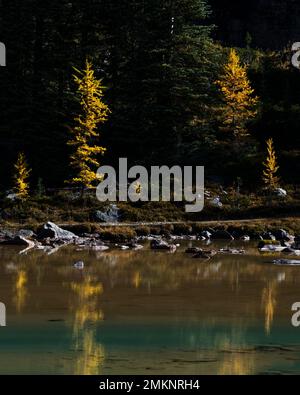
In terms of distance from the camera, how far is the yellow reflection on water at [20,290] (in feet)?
79.7

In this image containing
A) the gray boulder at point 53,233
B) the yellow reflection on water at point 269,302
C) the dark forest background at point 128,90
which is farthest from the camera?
the dark forest background at point 128,90

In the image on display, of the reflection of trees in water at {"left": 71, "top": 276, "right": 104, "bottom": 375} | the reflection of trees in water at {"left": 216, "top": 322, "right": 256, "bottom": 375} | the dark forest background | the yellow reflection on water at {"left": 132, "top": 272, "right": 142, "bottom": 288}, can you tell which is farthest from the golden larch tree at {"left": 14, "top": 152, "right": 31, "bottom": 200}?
the reflection of trees in water at {"left": 216, "top": 322, "right": 256, "bottom": 375}

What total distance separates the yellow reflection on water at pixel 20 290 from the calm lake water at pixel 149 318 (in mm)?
35

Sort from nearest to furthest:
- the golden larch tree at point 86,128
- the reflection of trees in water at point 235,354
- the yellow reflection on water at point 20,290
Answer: the reflection of trees in water at point 235,354 < the yellow reflection on water at point 20,290 < the golden larch tree at point 86,128

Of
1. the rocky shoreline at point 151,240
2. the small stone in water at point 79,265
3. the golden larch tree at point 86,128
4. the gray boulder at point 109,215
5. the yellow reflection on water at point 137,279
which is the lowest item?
the yellow reflection on water at point 137,279

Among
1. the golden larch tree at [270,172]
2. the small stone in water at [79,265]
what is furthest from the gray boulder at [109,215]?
the small stone in water at [79,265]

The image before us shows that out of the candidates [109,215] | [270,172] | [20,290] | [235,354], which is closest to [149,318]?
[235,354]

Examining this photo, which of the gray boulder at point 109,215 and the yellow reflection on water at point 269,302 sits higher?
the gray boulder at point 109,215

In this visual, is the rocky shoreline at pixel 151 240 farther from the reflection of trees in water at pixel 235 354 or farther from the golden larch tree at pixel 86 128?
the reflection of trees in water at pixel 235 354

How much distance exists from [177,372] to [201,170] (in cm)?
4832

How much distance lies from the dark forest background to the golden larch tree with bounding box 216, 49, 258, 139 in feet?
3.97

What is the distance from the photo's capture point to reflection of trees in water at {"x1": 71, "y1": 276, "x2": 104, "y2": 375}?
16703 millimetres

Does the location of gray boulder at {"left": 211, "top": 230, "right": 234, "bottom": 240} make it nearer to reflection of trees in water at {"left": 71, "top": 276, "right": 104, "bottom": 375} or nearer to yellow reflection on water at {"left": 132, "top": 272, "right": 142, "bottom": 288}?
yellow reflection on water at {"left": 132, "top": 272, "right": 142, "bottom": 288}

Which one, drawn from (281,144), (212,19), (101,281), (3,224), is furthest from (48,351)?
(212,19)
